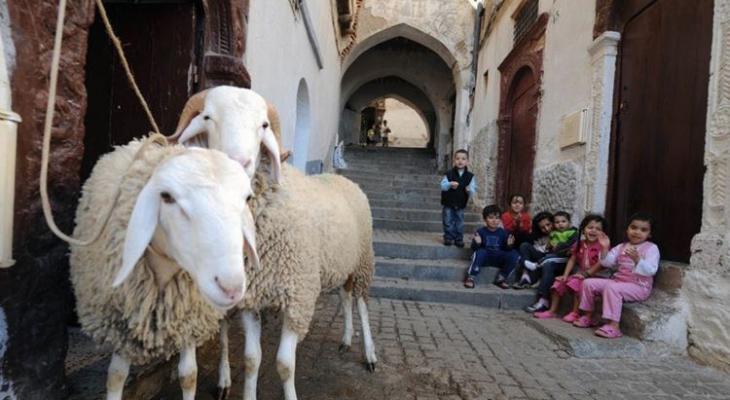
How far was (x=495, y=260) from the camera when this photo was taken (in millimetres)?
6102

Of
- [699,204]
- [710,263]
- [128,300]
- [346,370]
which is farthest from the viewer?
[699,204]

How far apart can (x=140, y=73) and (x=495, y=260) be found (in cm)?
444

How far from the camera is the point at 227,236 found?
4.70ft

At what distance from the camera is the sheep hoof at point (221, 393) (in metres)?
2.64

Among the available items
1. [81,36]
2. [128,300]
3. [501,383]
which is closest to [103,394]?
[128,300]

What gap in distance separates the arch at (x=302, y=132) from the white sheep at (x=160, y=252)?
6672 mm

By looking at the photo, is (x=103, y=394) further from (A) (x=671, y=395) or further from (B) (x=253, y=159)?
(A) (x=671, y=395)

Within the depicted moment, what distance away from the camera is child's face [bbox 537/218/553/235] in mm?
5910

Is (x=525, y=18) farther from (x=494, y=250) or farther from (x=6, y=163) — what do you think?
(x=6, y=163)

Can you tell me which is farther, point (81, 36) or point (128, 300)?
point (81, 36)

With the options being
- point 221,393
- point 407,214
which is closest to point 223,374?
point 221,393

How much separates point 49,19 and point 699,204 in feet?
14.2

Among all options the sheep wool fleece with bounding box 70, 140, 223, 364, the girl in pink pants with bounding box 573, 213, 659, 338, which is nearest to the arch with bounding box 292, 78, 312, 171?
the girl in pink pants with bounding box 573, 213, 659, 338

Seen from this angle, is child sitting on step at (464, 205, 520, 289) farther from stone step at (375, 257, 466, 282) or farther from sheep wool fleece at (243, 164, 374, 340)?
sheep wool fleece at (243, 164, 374, 340)
